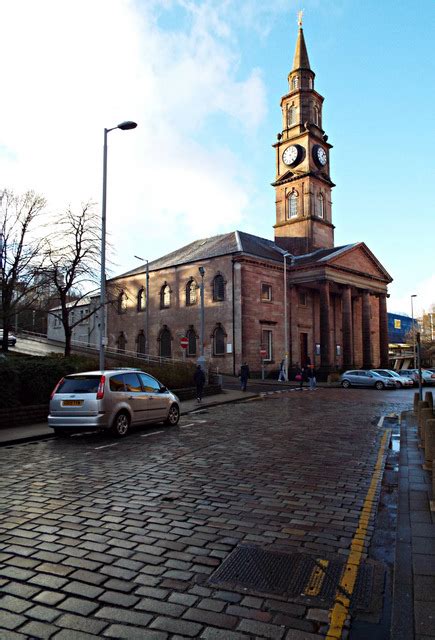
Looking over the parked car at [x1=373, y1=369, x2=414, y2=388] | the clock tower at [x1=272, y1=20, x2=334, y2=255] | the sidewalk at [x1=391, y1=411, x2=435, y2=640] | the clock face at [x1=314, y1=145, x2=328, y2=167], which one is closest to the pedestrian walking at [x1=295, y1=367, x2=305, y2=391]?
the parked car at [x1=373, y1=369, x2=414, y2=388]

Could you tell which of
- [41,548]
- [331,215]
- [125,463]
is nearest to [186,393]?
[125,463]

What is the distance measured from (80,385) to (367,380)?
88.4 feet

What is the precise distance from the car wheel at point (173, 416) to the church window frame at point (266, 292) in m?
28.7

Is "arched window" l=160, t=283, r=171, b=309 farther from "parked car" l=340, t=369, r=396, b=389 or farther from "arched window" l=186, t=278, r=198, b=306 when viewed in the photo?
"parked car" l=340, t=369, r=396, b=389

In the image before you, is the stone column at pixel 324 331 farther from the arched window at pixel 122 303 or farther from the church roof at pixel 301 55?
the church roof at pixel 301 55

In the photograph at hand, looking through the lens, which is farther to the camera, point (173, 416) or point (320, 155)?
point (320, 155)

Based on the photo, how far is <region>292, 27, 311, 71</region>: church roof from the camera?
53.2 metres

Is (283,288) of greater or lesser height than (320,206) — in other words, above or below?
below

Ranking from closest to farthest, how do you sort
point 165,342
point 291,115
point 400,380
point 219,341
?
point 400,380 < point 219,341 < point 165,342 < point 291,115

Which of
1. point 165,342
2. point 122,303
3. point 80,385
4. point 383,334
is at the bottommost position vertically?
point 80,385

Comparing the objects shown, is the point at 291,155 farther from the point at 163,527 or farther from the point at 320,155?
the point at 163,527

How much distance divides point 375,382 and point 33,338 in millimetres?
34428

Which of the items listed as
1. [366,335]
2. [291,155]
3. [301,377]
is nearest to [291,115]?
[291,155]

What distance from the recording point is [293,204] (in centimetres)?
5197
